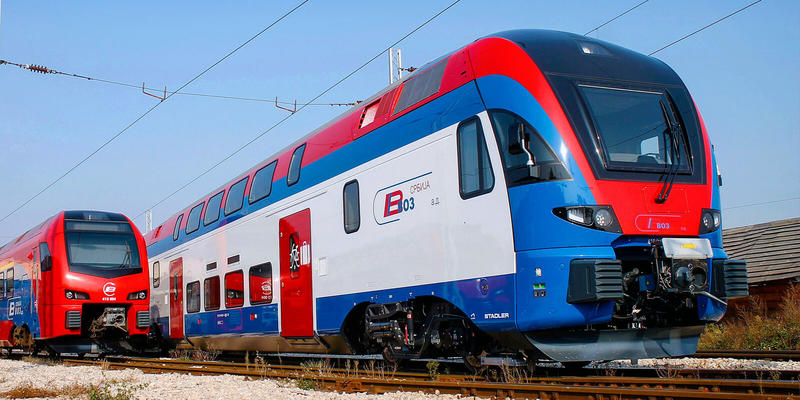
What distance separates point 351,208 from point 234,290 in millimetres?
5216

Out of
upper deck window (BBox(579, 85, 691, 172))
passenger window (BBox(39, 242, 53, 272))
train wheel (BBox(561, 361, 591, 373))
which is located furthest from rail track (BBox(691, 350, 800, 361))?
passenger window (BBox(39, 242, 53, 272))

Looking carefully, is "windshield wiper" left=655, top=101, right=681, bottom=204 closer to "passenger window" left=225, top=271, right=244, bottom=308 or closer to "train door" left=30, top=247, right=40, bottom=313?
"passenger window" left=225, top=271, right=244, bottom=308

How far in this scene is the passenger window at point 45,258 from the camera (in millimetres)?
16344

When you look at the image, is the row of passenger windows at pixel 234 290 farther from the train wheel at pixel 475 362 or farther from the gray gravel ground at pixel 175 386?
the train wheel at pixel 475 362

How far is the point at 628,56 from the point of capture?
878 cm

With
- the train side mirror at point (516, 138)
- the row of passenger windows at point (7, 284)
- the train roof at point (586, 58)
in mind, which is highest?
the train roof at point (586, 58)

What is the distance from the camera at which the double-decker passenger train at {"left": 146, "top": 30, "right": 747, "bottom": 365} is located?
24.3 ft

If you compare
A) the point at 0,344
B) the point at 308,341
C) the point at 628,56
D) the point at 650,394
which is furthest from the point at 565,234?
the point at 0,344

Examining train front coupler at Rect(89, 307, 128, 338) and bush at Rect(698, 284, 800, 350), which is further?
train front coupler at Rect(89, 307, 128, 338)

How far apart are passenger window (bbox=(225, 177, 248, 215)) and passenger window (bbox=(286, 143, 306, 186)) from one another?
2448mm

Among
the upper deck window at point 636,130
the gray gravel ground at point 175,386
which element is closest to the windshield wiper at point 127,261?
the gray gravel ground at point 175,386

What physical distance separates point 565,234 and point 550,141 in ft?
3.13

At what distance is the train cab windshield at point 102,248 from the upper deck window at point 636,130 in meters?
12.5

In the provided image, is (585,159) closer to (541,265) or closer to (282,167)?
(541,265)
